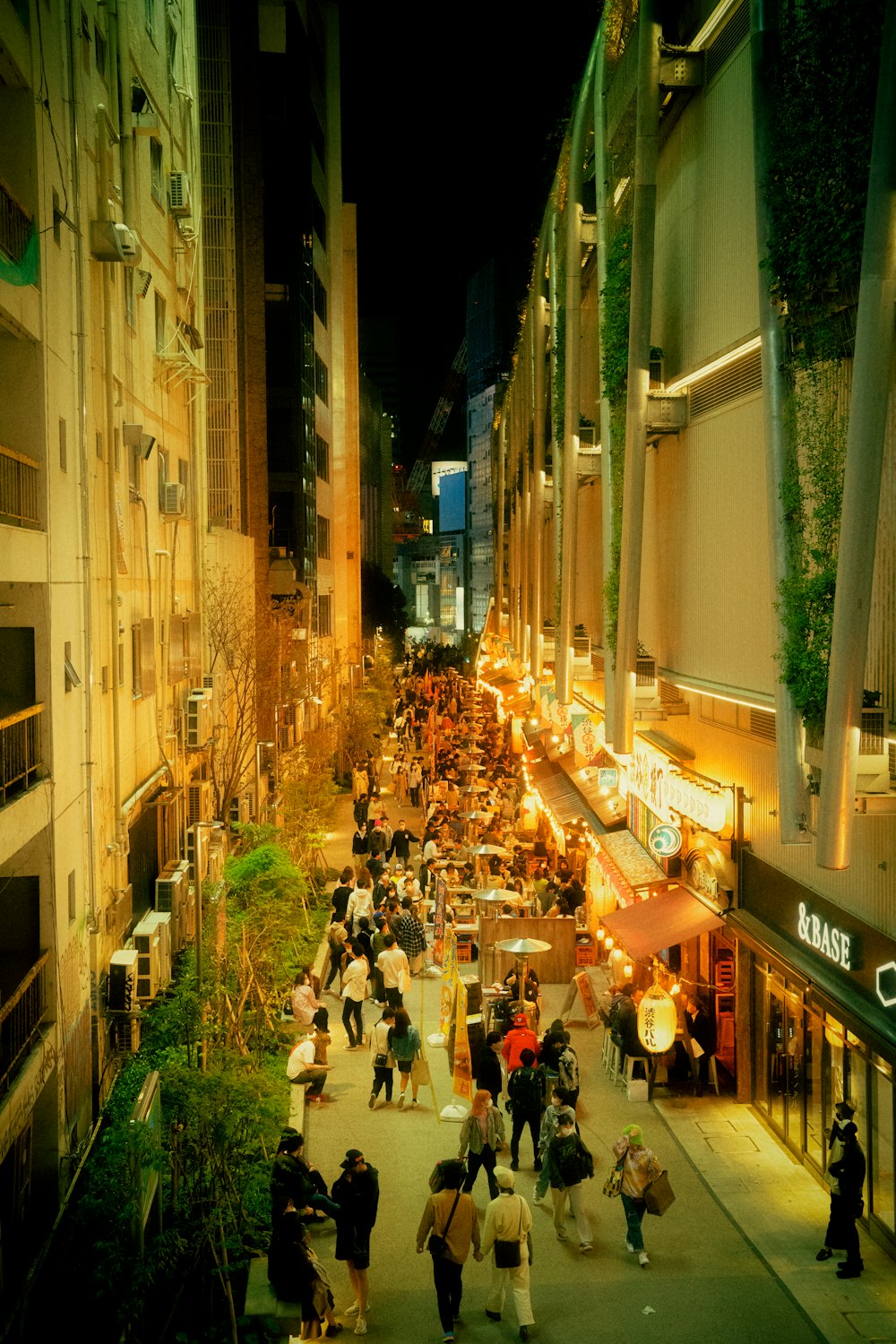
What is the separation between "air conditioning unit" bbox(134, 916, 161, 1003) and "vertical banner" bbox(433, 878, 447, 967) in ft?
30.9

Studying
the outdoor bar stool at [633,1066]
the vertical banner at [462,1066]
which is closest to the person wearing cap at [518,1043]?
the vertical banner at [462,1066]

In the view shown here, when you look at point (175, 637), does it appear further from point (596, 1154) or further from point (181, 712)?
point (596, 1154)

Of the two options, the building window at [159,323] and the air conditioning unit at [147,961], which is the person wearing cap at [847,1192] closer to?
the air conditioning unit at [147,961]

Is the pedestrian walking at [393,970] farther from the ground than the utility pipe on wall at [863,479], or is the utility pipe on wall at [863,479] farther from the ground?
the utility pipe on wall at [863,479]

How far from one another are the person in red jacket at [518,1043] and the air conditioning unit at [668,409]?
7.74m

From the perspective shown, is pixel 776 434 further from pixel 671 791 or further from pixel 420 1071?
pixel 420 1071

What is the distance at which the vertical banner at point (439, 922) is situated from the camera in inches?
890

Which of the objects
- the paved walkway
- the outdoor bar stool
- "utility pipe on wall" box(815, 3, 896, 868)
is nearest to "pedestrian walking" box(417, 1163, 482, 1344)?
the paved walkway

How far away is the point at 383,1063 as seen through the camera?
50.2 feet

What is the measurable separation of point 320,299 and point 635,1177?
5353 centimetres

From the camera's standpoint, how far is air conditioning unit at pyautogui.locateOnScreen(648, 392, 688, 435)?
15.8 m

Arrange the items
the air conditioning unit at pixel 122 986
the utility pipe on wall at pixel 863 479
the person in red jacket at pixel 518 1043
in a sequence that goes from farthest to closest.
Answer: the person in red jacket at pixel 518 1043 → the air conditioning unit at pixel 122 986 → the utility pipe on wall at pixel 863 479

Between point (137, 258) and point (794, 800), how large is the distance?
9881mm

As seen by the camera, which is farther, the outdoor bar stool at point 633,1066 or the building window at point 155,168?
the building window at point 155,168
